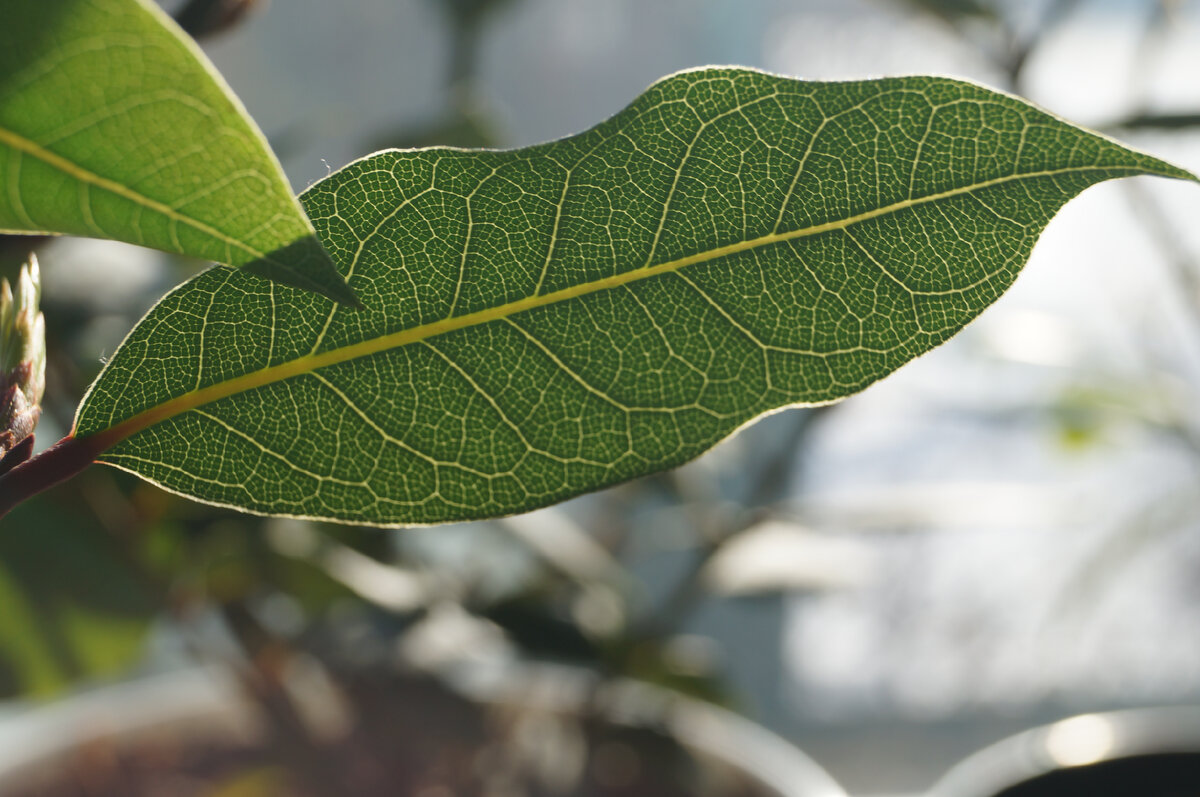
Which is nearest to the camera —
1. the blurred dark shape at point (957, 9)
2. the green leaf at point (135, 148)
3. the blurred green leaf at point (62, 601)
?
the green leaf at point (135, 148)

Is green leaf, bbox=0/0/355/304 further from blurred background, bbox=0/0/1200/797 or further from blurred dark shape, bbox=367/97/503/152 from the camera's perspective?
blurred dark shape, bbox=367/97/503/152

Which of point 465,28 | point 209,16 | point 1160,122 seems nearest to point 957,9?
point 1160,122

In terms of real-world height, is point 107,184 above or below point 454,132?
below

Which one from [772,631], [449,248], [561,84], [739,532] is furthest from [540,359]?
[772,631]

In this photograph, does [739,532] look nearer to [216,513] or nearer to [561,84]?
[216,513]

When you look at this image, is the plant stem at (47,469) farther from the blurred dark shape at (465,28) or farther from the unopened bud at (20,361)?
the blurred dark shape at (465,28)

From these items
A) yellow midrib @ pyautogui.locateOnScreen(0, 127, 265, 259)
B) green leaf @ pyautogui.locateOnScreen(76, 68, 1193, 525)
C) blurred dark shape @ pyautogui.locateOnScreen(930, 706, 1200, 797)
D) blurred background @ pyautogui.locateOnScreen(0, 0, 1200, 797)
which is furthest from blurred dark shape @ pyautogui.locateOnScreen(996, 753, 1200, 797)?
yellow midrib @ pyautogui.locateOnScreen(0, 127, 265, 259)

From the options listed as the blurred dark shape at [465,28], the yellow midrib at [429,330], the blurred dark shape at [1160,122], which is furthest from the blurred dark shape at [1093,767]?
the blurred dark shape at [465,28]

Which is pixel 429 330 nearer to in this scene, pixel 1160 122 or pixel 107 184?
pixel 107 184

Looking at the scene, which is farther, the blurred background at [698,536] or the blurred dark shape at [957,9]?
the blurred dark shape at [957,9]
